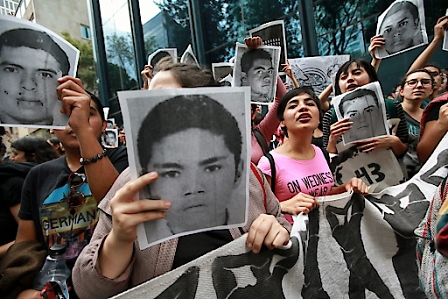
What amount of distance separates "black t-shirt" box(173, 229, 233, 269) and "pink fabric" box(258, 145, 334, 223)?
793mm

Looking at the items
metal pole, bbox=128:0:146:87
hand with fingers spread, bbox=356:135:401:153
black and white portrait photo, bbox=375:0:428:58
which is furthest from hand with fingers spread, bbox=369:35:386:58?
metal pole, bbox=128:0:146:87

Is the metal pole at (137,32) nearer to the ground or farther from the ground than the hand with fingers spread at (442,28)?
farther from the ground

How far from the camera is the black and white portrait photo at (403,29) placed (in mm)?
2889

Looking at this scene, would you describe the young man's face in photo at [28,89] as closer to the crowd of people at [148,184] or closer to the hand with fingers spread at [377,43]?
the crowd of people at [148,184]

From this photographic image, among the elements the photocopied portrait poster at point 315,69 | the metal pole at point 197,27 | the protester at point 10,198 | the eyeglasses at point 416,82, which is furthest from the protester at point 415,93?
the metal pole at point 197,27

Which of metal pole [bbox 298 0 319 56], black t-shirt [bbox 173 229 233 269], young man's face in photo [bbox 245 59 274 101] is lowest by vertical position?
black t-shirt [bbox 173 229 233 269]

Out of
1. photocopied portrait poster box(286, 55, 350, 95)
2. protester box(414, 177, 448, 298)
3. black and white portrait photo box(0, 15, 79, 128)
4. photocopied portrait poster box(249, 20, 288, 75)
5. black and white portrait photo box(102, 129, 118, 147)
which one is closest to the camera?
protester box(414, 177, 448, 298)

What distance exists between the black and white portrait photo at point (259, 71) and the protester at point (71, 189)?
1293 mm

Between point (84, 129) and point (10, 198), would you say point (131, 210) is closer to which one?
point (84, 129)

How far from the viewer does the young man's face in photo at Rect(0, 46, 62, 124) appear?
1.31m

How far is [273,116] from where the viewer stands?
9.15 ft

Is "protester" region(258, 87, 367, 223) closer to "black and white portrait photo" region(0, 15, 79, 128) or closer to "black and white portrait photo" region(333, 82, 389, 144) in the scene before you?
"black and white portrait photo" region(333, 82, 389, 144)

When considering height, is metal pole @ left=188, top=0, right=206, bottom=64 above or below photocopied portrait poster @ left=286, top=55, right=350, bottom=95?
above

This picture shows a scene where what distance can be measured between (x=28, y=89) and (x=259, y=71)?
170cm
